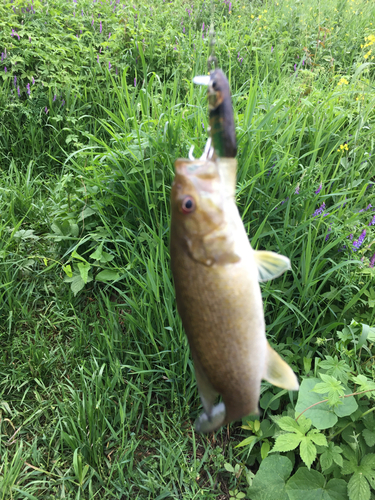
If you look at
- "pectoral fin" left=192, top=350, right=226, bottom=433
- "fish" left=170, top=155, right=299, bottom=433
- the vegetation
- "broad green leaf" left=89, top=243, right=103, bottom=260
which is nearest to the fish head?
"fish" left=170, top=155, right=299, bottom=433

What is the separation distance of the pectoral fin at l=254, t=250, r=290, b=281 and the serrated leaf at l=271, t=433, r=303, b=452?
4.77 feet

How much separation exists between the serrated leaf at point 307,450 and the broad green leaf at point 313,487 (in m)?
0.19

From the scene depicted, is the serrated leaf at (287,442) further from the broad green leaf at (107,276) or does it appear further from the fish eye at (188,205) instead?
the fish eye at (188,205)

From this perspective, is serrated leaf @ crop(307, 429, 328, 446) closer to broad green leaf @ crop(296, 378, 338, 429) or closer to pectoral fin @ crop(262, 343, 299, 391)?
broad green leaf @ crop(296, 378, 338, 429)

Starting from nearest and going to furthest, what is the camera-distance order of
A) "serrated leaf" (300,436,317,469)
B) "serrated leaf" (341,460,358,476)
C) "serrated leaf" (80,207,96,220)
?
"serrated leaf" (300,436,317,469)
"serrated leaf" (341,460,358,476)
"serrated leaf" (80,207,96,220)

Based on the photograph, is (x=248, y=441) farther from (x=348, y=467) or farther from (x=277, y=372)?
(x=277, y=372)

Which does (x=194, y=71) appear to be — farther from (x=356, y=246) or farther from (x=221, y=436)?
Result: (x=221, y=436)

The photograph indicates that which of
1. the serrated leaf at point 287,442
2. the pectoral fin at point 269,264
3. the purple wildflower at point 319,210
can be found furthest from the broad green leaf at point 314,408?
the pectoral fin at point 269,264

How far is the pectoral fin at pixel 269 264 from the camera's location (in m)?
0.76

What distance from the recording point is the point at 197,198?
70 centimetres

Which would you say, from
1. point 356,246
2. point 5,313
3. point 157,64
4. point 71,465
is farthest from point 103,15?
point 71,465

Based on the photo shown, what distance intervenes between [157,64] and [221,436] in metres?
3.59

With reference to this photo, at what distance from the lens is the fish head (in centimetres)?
69

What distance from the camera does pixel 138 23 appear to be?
167 inches
